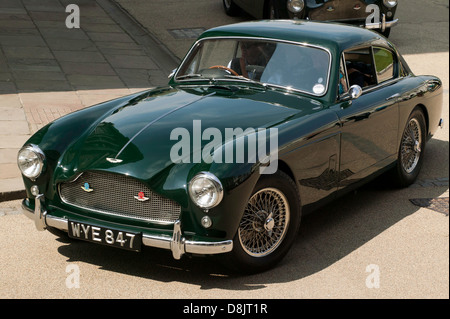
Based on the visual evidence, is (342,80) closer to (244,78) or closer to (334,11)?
(244,78)

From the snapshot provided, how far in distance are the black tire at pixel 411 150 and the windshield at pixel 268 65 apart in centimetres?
137

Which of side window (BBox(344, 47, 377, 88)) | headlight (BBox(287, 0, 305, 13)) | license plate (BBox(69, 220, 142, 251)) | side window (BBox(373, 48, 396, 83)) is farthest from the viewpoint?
headlight (BBox(287, 0, 305, 13))

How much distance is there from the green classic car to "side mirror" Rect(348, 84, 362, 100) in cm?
1

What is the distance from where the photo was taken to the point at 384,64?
773cm

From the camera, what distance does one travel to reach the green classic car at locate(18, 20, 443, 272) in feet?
17.7

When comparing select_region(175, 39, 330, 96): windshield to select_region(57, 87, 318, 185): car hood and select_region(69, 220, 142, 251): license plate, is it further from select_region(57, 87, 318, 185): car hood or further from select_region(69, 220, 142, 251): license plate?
select_region(69, 220, 142, 251): license plate

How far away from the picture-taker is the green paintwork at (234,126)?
5.40 meters

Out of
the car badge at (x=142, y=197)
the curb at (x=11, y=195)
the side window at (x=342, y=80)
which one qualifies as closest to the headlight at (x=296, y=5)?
the side window at (x=342, y=80)

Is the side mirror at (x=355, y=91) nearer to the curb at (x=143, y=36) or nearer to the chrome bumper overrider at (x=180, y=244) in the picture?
the chrome bumper overrider at (x=180, y=244)

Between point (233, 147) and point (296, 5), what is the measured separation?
7807 mm

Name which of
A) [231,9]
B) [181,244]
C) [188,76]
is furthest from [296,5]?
[181,244]

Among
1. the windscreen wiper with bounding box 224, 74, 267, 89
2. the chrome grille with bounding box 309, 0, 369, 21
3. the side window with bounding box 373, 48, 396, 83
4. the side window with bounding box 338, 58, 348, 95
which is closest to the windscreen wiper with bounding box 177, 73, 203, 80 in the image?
the windscreen wiper with bounding box 224, 74, 267, 89
